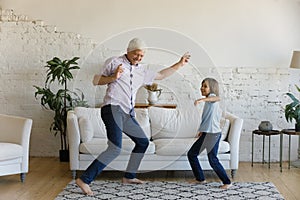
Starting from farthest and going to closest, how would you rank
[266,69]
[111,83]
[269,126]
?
[266,69] < [269,126] < [111,83]

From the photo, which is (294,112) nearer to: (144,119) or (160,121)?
(160,121)

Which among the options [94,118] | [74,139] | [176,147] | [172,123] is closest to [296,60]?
[172,123]

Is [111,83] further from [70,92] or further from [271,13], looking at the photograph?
[271,13]

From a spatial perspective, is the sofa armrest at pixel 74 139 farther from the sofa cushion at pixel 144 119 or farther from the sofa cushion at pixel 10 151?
the sofa cushion at pixel 144 119

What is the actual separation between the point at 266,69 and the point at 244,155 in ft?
3.79

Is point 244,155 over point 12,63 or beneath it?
beneath

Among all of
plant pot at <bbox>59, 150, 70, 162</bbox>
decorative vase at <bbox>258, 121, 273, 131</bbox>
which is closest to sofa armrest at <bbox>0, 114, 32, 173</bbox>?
plant pot at <bbox>59, 150, 70, 162</bbox>

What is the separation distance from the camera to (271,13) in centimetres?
634

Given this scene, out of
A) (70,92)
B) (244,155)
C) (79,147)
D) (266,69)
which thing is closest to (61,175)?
(79,147)

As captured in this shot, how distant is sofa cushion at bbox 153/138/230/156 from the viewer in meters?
5.14

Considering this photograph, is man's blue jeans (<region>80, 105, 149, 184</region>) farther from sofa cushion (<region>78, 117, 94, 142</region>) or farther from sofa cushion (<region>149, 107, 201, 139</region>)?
sofa cushion (<region>149, 107, 201, 139</region>)

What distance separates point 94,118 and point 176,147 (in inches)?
41.8

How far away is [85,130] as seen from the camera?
5227 mm

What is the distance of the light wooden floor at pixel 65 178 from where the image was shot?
4625 millimetres
